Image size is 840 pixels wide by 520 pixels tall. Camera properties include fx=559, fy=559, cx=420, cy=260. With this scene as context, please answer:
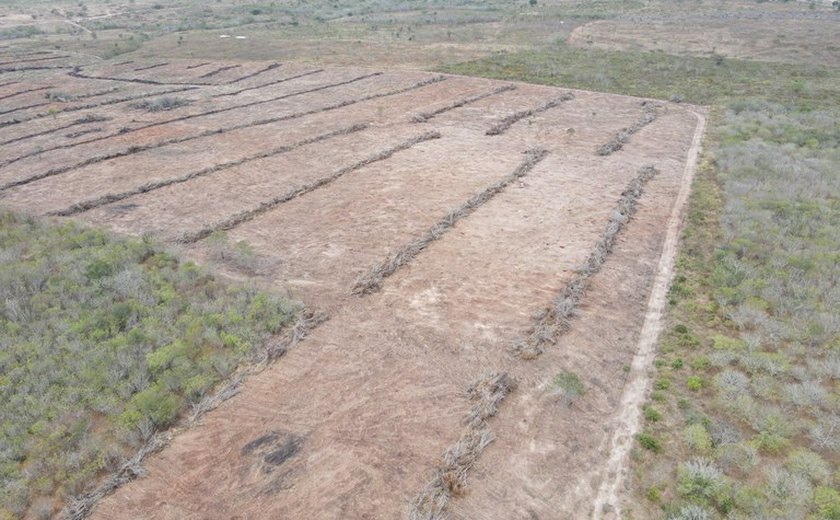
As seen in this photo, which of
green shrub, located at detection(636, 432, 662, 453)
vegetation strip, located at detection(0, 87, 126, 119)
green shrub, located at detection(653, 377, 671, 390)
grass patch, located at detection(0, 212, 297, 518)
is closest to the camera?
grass patch, located at detection(0, 212, 297, 518)

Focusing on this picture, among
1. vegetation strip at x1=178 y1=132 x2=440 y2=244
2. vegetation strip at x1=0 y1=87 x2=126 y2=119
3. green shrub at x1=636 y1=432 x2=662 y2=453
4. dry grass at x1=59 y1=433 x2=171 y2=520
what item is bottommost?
green shrub at x1=636 y1=432 x2=662 y2=453

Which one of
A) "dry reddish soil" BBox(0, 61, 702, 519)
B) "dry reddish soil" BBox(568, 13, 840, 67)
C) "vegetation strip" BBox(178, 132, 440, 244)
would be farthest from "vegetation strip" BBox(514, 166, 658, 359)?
"dry reddish soil" BBox(568, 13, 840, 67)

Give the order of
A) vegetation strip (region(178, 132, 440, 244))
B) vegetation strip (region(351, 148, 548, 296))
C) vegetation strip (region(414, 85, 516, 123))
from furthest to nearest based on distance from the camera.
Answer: vegetation strip (region(414, 85, 516, 123)) < vegetation strip (region(178, 132, 440, 244)) < vegetation strip (region(351, 148, 548, 296))

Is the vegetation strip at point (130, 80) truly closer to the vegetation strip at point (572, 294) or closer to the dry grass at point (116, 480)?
the vegetation strip at point (572, 294)

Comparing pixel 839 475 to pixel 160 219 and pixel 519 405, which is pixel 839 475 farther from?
pixel 160 219

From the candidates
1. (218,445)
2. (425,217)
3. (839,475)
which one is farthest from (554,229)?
(218,445)

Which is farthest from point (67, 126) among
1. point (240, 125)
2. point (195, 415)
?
point (195, 415)

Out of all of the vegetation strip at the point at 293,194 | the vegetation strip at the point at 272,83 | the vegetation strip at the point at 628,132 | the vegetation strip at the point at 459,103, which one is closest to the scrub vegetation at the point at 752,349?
the vegetation strip at the point at 628,132

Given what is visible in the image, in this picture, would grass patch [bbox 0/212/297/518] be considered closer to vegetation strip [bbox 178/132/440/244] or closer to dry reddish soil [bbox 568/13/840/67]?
vegetation strip [bbox 178/132/440/244]
